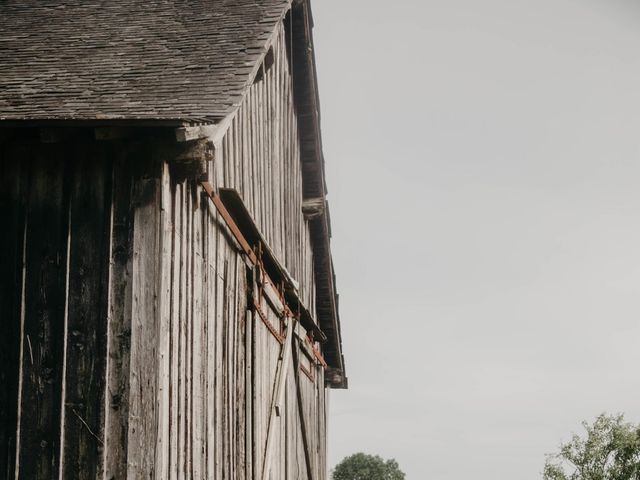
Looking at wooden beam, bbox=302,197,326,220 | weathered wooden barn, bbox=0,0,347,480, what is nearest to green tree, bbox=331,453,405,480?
wooden beam, bbox=302,197,326,220

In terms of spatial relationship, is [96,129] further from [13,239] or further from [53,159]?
[13,239]

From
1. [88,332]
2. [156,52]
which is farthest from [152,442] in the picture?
[156,52]

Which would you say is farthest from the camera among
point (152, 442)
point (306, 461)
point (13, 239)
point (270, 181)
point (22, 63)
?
point (306, 461)

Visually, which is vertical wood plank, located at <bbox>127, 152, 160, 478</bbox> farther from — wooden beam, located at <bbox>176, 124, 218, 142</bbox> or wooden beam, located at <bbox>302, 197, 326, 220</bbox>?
wooden beam, located at <bbox>302, 197, 326, 220</bbox>

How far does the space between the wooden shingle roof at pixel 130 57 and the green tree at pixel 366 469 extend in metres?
54.2

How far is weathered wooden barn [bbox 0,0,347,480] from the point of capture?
5.81 m

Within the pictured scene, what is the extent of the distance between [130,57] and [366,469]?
56.7m

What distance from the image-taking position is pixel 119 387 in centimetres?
584

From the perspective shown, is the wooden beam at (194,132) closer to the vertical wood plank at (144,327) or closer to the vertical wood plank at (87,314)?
the vertical wood plank at (144,327)

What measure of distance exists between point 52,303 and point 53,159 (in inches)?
41.9

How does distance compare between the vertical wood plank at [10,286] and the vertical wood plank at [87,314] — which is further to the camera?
the vertical wood plank at [10,286]

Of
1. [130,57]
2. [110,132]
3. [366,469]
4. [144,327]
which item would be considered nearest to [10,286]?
[144,327]

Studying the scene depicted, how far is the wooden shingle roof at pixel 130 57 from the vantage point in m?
6.11

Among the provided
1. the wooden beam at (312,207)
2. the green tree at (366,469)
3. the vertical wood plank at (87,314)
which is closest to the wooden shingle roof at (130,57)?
the vertical wood plank at (87,314)
